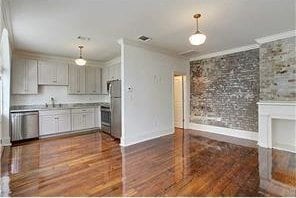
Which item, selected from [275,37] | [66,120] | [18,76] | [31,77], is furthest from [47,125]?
[275,37]

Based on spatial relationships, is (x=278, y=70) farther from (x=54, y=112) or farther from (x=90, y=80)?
(x=54, y=112)

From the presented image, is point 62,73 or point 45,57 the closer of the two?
point 45,57

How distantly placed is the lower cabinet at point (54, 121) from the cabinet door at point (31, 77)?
801 mm

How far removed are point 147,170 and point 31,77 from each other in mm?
4821

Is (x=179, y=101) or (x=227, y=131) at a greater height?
(x=179, y=101)

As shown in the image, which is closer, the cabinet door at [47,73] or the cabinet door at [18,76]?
the cabinet door at [18,76]

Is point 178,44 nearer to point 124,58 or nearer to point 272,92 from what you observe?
point 124,58

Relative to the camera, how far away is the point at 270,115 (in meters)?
4.18

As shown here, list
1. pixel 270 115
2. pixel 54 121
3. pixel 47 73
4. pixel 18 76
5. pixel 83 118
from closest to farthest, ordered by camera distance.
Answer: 1. pixel 270 115
2. pixel 18 76
3. pixel 54 121
4. pixel 47 73
5. pixel 83 118

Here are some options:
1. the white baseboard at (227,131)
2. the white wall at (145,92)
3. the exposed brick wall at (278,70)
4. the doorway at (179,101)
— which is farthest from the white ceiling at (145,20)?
the white baseboard at (227,131)

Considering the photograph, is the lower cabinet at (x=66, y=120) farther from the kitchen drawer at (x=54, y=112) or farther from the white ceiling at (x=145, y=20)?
the white ceiling at (x=145, y=20)

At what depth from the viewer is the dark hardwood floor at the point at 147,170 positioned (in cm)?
241

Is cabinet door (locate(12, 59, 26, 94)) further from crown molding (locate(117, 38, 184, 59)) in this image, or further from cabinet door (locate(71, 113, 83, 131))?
crown molding (locate(117, 38, 184, 59))

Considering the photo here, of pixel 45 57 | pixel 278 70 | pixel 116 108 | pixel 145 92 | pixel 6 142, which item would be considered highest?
pixel 45 57
